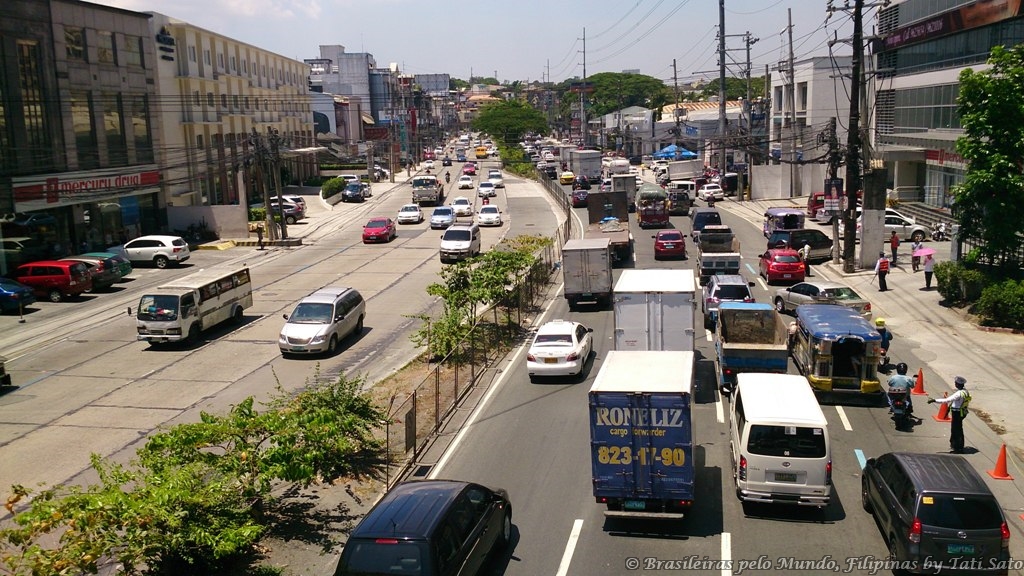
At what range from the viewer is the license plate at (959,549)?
1195 cm

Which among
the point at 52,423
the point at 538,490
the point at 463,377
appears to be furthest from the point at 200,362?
the point at 538,490

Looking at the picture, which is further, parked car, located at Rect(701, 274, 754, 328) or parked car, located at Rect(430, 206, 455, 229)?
parked car, located at Rect(430, 206, 455, 229)

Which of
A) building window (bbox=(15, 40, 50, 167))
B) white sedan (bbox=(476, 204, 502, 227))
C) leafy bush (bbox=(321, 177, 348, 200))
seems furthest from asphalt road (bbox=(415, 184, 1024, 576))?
leafy bush (bbox=(321, 177, 348, 200))

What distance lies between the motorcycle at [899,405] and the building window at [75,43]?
4561 centimetres

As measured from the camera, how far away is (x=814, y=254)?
4334 cm

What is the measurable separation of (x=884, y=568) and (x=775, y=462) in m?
2.24

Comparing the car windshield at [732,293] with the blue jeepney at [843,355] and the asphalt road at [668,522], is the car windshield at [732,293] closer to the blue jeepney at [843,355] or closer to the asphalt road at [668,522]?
the asphalt road at [668,522]

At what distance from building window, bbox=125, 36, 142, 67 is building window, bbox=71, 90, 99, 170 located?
20.3 feet

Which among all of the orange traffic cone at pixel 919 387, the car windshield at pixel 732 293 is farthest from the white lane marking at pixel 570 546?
the car windshield at pixel 732 293

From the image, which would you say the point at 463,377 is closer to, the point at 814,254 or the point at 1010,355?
the point at 1010,355

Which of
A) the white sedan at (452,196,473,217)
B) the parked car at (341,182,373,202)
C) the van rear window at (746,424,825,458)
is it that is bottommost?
A: the van rear window at (746,424,825,458)

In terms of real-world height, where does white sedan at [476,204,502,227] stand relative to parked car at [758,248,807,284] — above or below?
above

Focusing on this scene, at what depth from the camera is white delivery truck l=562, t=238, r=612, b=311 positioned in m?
32.8

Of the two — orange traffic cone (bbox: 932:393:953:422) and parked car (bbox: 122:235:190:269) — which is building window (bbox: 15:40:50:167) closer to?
parked car (bbox: 122:235:190:269)
